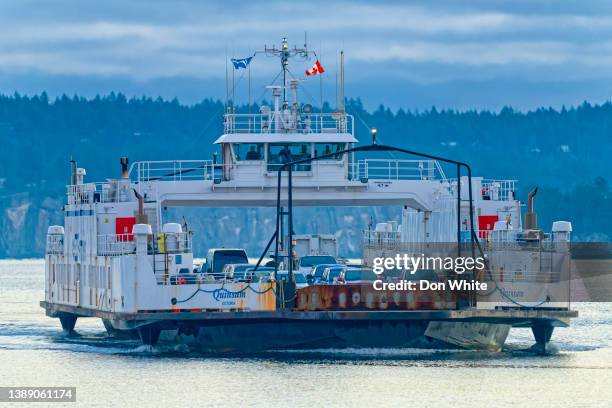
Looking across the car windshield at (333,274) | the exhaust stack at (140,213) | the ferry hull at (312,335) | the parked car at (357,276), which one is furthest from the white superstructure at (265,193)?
the ferry hull at (312,335)

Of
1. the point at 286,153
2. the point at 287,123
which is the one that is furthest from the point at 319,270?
the point at 287,123

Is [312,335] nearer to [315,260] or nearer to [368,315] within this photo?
[368,315]

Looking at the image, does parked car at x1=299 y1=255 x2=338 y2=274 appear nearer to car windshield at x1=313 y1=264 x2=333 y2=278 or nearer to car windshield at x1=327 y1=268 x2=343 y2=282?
car windshield at x1=313 y1=264 x2=333 y2=278

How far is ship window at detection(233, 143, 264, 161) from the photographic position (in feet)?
187

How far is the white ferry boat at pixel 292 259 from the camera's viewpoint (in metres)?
49.2

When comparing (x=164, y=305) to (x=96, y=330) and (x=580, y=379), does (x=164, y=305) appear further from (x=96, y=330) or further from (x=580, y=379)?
(x=96, y=330)

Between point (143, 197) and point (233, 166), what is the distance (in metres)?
3.11

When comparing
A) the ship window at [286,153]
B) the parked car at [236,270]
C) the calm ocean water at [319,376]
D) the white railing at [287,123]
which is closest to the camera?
the calm ocean water at [319,376]

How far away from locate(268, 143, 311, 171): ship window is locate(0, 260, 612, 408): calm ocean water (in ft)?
24.2

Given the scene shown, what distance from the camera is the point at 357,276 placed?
5294cm

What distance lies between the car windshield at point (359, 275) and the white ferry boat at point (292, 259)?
0.81 meters

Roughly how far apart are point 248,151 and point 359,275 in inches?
259

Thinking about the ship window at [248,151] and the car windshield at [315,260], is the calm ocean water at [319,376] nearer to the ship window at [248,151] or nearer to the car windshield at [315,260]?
the ship window at [248,151]

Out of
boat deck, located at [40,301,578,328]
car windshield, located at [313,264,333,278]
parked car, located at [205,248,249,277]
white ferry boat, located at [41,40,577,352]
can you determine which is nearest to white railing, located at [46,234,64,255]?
white ferry boat, located at [41,40,577,352]
